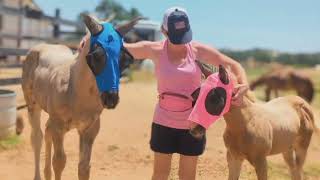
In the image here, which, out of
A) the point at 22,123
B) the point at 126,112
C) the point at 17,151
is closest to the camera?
the point at 17,151

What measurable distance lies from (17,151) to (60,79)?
3076mm

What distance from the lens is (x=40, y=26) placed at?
23.2 m

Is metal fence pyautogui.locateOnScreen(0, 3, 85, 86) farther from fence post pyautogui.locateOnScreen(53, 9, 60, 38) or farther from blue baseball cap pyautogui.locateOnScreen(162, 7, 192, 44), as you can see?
blue baseball cap pyautogui.locateOnScreen(162, 7, 192, 44)

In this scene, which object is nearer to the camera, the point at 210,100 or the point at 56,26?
the point at 210,100

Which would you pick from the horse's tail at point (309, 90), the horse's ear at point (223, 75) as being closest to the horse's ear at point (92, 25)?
the horse's ear at point (223, 75)

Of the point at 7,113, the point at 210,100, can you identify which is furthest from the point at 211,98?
the point at 7,113

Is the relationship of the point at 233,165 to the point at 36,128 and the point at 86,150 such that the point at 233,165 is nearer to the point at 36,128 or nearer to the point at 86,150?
the point at 86,150

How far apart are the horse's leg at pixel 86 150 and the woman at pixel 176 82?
0.97 m

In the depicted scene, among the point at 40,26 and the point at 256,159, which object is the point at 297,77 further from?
the point at 256,159

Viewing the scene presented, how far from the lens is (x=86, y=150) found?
5.32 meters

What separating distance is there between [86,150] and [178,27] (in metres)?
1.77

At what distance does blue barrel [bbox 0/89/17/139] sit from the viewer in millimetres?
8078

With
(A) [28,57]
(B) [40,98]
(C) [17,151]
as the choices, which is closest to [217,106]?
(B) [40,98]

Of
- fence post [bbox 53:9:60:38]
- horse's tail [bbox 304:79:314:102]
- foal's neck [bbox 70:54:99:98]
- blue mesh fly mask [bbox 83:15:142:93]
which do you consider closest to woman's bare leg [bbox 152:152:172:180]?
blue mesh fly mask [bbox 83:15:142:93]
